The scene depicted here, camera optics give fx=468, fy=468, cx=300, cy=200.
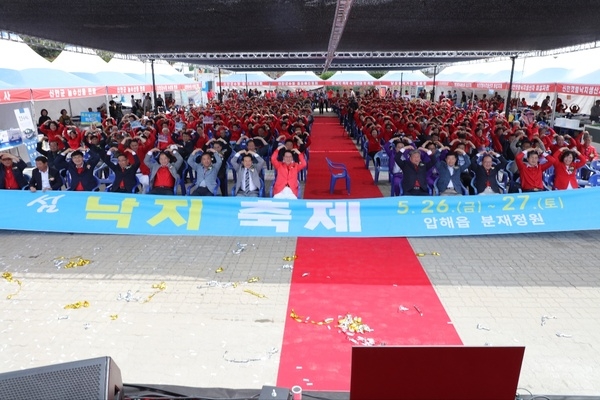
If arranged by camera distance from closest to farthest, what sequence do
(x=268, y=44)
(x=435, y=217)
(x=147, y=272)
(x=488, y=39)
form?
(x=147, y=272), (x=435, y=217), (x=488, y=39), (x=268, y=44)

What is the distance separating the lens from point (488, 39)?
12.9 metres

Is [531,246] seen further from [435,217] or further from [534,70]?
[534,70]

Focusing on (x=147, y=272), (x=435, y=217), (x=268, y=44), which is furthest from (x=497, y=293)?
(x=268, y=44)

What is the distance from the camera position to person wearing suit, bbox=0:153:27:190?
7734 millimetres

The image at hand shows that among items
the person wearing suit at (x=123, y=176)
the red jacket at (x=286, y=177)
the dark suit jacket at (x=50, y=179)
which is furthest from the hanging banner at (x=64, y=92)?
the red jacket at (x=286, y=177)

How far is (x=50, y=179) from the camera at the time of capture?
8.14 metres

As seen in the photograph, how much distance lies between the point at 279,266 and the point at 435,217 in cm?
239

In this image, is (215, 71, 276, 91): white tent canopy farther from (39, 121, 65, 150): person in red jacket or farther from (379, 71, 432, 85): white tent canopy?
(39, 121, 65, 150): person in red jacket

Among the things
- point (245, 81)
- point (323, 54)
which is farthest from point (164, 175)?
point (245, 81)

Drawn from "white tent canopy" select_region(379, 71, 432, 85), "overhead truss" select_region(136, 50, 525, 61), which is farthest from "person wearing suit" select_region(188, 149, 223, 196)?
"white tent canopy" select_region(379, 71, 432, 85)

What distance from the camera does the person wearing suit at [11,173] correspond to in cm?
773

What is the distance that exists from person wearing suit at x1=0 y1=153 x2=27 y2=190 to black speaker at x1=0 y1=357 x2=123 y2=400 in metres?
6.51

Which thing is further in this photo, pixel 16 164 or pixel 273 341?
pixel 16 164

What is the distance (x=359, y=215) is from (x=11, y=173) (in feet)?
19.1
